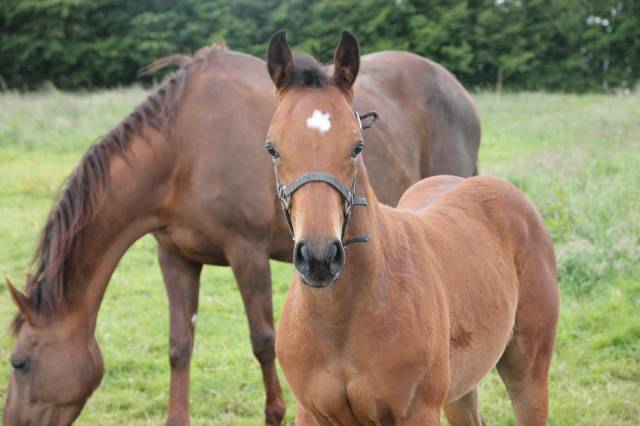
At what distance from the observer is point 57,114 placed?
14.8 m

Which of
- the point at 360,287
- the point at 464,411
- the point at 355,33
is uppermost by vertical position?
the point at 360,287

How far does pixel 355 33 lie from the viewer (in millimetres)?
24953

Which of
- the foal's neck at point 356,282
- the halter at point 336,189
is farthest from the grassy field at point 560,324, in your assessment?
the halter at point 336,189

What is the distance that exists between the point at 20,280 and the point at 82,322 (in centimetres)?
336

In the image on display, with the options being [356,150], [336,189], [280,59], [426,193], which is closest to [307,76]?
[280,59]

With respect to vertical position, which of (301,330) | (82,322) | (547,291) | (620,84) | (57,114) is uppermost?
(301,330)

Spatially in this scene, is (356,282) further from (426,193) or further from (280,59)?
(426,193)

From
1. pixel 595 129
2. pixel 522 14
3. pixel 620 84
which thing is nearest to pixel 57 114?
pixel 595 129

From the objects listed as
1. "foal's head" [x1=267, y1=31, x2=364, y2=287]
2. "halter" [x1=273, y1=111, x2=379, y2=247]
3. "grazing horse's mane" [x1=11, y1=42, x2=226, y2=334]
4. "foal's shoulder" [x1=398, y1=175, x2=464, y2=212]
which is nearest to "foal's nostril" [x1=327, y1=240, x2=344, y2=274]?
"foal's head" [x1=267, y1=31, x2=364, y2=287]

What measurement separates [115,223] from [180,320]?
0.72 meters

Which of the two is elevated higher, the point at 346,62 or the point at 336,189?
the point at 346,62

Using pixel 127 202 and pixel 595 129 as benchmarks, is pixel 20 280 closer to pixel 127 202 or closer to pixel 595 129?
pixel 127 202

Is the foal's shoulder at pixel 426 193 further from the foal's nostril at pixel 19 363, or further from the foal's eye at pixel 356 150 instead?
the foal's nostril at pixel 19 363

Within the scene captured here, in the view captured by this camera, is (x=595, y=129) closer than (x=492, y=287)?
No
